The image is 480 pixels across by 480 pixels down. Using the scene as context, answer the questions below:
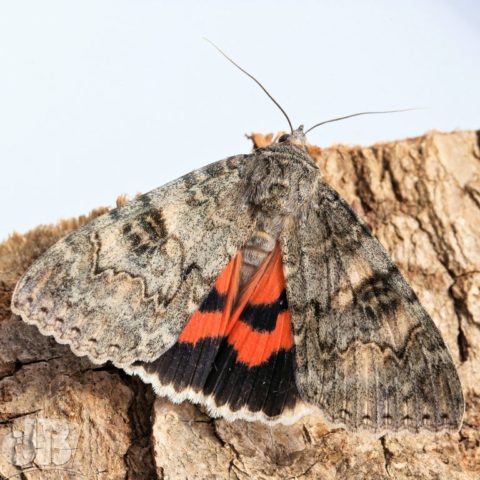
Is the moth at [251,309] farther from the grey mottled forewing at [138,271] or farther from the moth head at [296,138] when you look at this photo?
the moth head at [296,138]

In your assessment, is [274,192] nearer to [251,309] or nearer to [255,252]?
[255,252]

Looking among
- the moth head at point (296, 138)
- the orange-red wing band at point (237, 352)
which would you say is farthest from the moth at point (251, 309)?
the moth head at point (296, 138)

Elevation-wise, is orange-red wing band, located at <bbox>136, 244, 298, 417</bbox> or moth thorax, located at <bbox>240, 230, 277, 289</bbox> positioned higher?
moth thorax, located at <bbox>240, 230, 277, 289</bbox>

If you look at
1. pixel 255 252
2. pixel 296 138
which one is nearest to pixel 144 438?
pixel 255 252

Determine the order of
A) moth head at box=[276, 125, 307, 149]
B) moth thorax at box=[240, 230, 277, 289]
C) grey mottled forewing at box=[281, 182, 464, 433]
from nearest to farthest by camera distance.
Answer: grey mottled forewing at box=[281, 182, 464, 433]
moth thorax at box=[240, 230, 277, 289]
moth head at box=[276, 125, 307, 149]

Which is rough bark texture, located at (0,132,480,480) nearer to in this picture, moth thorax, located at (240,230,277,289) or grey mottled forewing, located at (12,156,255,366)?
grey mottled forewing, located at (12,156,255,366)

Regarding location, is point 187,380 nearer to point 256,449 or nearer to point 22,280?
point 256,449

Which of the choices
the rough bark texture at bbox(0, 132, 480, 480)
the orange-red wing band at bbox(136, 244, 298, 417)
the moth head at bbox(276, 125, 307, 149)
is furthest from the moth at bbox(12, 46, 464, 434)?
the moth head at bbox(276, 125, 307, 149)

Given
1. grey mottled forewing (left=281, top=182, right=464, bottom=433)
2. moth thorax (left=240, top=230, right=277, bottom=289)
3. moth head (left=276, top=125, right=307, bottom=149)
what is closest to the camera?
grey mottled forewing (left=281, top=182, right=464, bottom=433)
